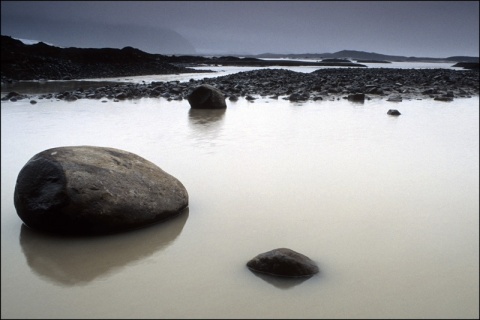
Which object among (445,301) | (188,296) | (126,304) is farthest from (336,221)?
(126,304)

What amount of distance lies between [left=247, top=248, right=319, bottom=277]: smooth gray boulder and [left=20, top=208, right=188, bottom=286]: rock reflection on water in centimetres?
94

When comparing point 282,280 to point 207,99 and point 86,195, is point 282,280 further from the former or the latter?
point 207,99

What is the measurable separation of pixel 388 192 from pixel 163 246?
2819 millimetres

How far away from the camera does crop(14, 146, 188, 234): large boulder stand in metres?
3.85

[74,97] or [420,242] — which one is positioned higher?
[74,97]

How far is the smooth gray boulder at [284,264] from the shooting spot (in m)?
3.19

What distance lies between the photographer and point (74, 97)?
48.7 feet

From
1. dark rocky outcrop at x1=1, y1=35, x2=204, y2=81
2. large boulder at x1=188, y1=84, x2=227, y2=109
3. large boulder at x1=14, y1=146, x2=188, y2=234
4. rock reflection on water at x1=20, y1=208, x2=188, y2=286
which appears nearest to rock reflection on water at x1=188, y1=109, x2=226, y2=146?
large boulder at x1=188, y1=84, x2=227, y2=109

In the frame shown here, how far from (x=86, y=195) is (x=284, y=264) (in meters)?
1.86

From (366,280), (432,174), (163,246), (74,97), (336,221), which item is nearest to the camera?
(366,280)

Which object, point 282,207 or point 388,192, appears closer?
point 282,207


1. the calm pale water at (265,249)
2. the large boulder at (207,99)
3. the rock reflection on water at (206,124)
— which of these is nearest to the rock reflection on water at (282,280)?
the calm pale water at (265,249)

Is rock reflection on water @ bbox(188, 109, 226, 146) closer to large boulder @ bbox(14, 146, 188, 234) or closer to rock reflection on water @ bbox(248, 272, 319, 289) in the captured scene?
large boulder @ bbox(14, 146, 188, 234)

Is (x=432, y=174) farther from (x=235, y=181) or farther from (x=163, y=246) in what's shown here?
(x=163, y=246)
